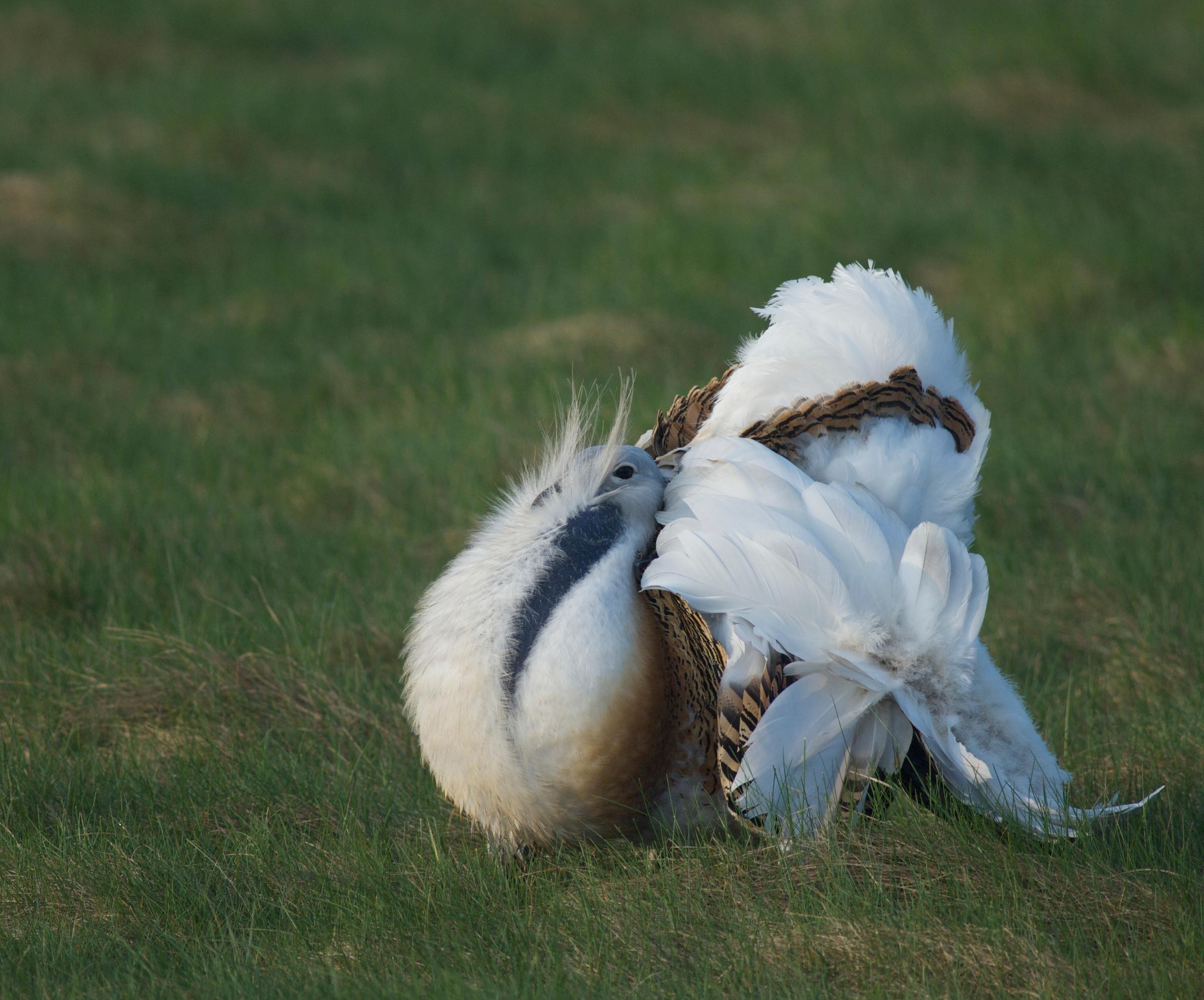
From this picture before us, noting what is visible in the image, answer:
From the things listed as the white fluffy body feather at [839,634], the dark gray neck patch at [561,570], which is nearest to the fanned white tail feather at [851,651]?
the white fluffy body feather at [839,634]

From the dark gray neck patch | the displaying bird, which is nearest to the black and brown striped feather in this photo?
the displaying bird

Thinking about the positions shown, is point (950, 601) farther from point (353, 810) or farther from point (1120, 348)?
point (1120, 348)

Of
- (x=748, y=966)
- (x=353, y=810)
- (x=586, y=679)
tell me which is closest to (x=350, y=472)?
(x=353, y=810)

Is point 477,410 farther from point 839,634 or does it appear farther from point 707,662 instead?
point 839,634

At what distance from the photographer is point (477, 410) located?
5176mm

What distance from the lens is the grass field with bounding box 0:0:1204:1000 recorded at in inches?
94.6

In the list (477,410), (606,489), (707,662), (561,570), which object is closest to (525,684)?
(561,570)

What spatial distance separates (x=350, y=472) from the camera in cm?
480

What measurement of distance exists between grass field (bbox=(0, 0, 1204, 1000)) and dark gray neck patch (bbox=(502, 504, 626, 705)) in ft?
1.51

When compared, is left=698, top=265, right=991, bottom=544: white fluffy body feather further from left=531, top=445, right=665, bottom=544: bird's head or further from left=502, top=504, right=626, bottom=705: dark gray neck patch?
left=502, top=504, right=626, bottom=705: dark gray neck patch

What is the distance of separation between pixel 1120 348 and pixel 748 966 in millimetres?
4126

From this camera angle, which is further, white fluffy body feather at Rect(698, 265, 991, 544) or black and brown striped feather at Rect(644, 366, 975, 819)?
white fluffy body feather at Rect(698, 265, 991, 544)

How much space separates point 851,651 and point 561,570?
0.56 meters

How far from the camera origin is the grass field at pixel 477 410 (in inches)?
94.6
